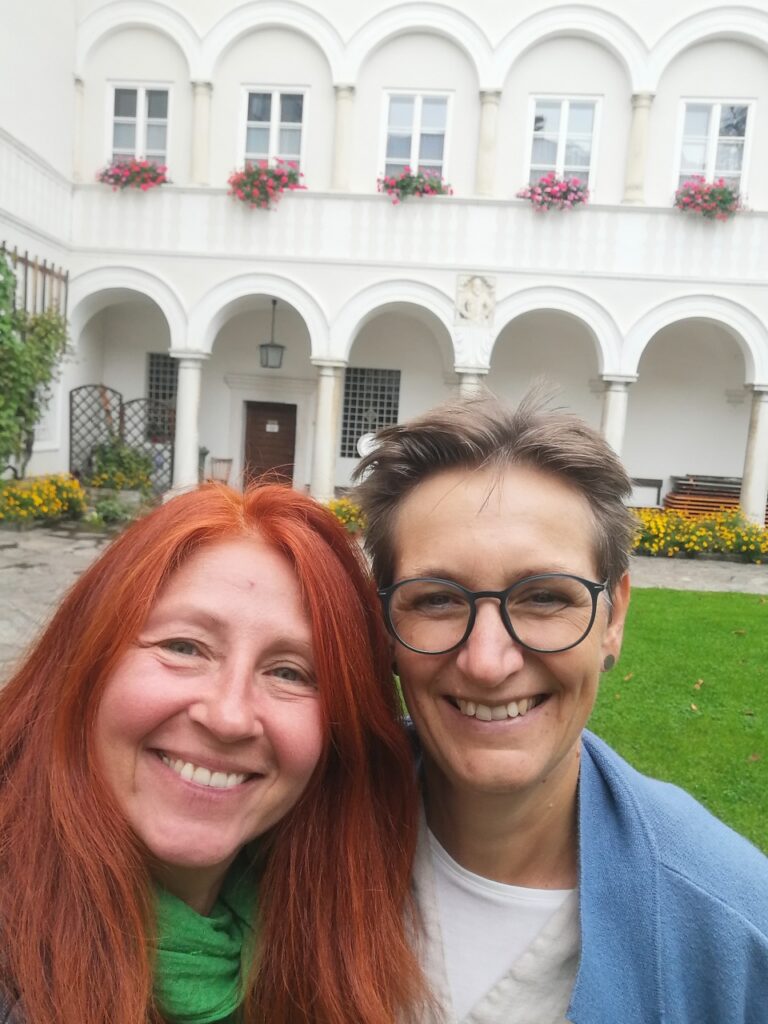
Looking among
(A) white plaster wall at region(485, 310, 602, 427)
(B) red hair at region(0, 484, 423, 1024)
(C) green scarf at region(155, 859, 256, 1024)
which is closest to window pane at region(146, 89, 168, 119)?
(A) white plaster wall at region(485, 310, 602, 427)

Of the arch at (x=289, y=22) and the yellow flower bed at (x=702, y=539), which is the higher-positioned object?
the arch at (x=289, y=22)

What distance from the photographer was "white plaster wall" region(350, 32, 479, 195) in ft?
42.7

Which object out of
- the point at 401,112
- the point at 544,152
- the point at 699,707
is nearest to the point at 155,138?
the point at 401,112

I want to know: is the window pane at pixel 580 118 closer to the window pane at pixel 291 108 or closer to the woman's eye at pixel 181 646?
the window pane at pixel 291 108

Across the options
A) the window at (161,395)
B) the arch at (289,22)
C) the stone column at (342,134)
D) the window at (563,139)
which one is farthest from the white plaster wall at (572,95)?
the window at (161,395)

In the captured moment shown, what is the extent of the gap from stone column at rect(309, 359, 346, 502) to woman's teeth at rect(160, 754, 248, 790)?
12118 mm

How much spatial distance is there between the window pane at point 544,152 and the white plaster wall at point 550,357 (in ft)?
9.57

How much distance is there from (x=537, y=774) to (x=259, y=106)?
1475 centimetres

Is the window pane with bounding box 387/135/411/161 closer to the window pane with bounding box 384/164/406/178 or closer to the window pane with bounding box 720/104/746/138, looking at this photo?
the window pane with bounding box 384/164/406/178

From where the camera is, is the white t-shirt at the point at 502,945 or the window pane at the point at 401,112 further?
the window pane at the point at 401,112

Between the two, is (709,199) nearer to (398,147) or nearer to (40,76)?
(398,147)

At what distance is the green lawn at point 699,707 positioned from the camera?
3.84 metres

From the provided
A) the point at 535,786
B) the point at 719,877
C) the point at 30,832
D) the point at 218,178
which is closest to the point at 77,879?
the point at 30,832

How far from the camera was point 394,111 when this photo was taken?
43.6 feet
